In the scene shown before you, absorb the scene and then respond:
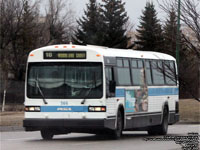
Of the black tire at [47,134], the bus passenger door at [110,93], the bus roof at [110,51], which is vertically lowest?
the black tire at [47,134]

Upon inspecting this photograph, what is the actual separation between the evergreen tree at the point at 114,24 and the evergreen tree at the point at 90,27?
922 millimetres

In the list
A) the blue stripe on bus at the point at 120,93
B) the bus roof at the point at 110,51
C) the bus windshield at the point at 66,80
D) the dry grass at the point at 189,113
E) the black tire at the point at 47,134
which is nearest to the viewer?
the bus windshield at the point at 66,80

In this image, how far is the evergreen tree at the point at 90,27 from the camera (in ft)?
250

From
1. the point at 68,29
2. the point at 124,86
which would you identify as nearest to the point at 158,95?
the point at 124,86

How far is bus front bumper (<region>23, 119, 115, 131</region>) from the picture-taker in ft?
60.8

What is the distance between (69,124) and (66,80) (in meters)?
1.36

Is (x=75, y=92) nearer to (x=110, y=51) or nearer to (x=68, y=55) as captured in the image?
(x=68, y=55)

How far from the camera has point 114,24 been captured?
255ft

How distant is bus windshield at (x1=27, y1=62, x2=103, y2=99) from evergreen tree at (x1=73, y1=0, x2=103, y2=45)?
182ft

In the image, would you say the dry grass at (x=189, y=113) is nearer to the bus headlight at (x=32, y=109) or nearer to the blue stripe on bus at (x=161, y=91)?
the blue stripe on bus at (x=161, y=91)

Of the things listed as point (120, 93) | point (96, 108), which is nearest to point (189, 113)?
point (120, 93)

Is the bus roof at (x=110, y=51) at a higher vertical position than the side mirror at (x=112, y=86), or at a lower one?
higher

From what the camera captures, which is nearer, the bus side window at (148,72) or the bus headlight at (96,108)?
the bus headlight at (96,108)

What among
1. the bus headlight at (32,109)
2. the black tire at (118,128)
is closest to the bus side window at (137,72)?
the black tire at (118,128)
